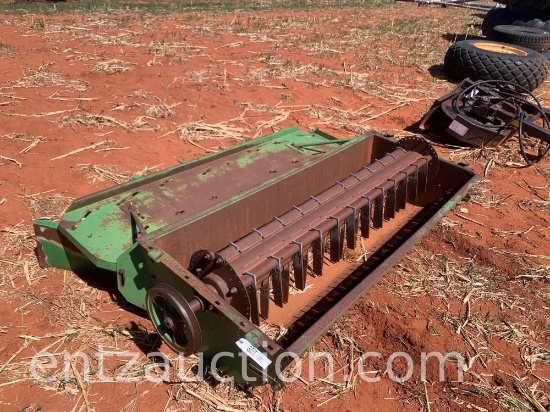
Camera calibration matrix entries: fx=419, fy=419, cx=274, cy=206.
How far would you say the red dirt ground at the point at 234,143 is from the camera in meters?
3.12

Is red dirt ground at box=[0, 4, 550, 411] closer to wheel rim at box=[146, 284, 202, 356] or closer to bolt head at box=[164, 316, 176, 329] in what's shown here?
wheel rim at box=[146, 284, 202, 356]

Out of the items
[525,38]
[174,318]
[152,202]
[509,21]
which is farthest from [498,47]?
[174,318]

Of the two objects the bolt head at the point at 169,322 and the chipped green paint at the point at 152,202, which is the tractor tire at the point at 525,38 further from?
the bolt head at the point at 169,322

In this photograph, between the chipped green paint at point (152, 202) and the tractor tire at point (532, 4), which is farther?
the tractor tire at point (532, 4)

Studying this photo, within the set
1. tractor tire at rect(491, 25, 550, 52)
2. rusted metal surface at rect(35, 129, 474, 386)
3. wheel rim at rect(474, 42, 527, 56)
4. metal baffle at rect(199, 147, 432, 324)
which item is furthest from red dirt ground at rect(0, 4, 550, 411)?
tractor tire at rect(491, 25, 550, 52)

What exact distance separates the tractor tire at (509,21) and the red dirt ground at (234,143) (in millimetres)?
1488

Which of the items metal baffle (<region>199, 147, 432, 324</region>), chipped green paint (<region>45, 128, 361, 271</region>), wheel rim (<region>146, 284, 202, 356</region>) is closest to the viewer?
wheel rim (<region>146, 284, 202, 356</region>)

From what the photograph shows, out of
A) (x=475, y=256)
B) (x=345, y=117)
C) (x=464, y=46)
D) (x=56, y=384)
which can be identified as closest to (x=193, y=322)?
(x=56, y=384)

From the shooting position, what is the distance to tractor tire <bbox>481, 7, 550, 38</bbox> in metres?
12.3

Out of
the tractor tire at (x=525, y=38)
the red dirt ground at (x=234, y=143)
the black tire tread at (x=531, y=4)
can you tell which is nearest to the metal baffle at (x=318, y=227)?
the red dirt ground at (x=234, y=143)

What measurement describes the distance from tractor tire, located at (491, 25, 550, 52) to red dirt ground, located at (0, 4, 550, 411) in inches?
57.8

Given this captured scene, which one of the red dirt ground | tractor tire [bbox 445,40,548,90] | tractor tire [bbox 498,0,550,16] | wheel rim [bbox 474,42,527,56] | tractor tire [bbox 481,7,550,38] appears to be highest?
tractor tire [bbox 498,0,550,16]

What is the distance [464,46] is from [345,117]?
3806mm

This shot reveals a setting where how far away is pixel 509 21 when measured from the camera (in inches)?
509
